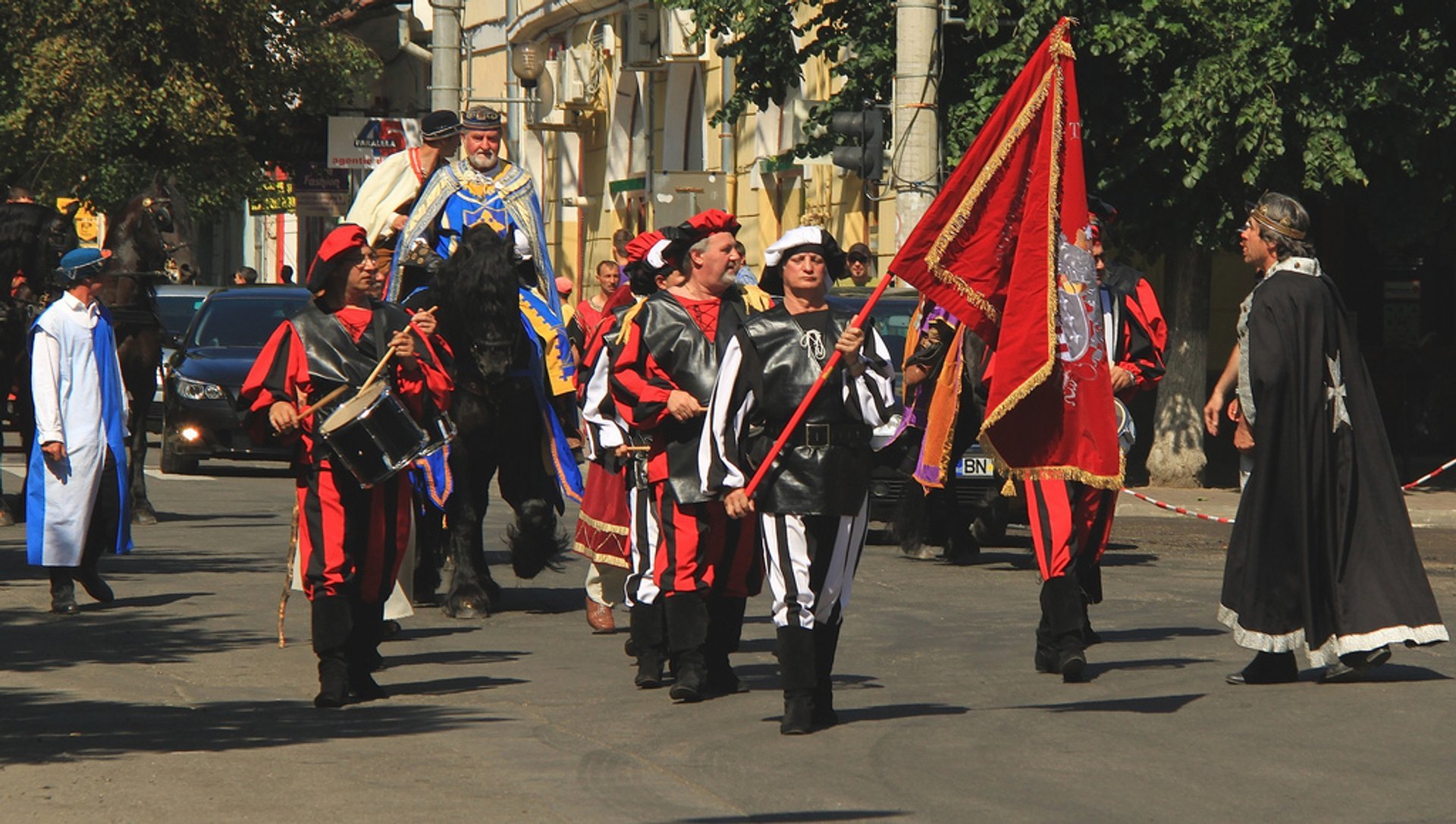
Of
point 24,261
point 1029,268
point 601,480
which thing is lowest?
point 601,480

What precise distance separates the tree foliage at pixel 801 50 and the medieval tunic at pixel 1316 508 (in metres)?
12.5

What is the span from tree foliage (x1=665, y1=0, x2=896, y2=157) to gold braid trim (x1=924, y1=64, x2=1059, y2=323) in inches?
492

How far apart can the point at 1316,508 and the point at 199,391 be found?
14.2 m

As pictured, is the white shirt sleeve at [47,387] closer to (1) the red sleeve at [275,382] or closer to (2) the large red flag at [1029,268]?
(1) the red sleeve at [275,382]

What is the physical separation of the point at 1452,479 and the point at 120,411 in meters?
13.1

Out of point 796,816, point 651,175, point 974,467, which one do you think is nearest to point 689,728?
point 796,816

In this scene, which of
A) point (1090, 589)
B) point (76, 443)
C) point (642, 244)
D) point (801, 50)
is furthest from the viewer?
point (801, 50)

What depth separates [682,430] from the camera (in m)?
9.60

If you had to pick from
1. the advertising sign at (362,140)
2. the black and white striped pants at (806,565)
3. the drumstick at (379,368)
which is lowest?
the black and white striped pants at (806,565)

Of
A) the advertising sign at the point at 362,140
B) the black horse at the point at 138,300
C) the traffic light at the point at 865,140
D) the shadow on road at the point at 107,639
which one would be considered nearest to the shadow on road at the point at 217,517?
the black horse at the point at 138,300

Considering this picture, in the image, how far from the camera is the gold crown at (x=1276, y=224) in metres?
9.81

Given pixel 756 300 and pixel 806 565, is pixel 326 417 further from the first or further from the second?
pixel 756 300

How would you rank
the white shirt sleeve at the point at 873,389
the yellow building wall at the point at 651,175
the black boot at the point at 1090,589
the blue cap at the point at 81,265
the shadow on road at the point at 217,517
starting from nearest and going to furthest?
the white shirt sleeve at the point at 873,389, the black boot at the point at 1090,589, the blue cap at the point at 81,265, the shadow on road at the point at 217,517, the yellow building wall at the point at 651,175

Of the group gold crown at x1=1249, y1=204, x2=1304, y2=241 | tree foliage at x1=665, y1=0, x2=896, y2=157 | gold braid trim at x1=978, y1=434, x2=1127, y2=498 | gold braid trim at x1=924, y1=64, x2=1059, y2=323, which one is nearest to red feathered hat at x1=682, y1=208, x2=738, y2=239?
gold braid trim at x1=924, y1=64, x2=1059, y2=323
